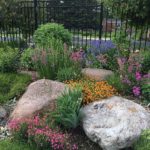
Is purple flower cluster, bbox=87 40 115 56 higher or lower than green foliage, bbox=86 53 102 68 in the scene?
higher

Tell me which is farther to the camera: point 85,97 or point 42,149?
point 85,97

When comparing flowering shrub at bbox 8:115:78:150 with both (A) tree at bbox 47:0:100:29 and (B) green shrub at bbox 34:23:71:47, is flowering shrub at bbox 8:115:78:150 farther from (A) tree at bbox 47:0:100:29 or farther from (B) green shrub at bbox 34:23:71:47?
(A) tree at bbox 47:0:100:29

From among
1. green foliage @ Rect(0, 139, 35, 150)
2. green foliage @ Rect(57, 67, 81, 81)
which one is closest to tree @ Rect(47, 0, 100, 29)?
green foliage @ Rect(57, 67, 81, 81)

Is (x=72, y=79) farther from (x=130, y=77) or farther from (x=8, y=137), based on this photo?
(x=8, y=137)

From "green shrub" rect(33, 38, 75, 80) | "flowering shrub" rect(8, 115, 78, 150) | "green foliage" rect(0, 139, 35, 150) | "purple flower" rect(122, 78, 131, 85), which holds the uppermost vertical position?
"green shrub" rect(33, 38, 75, 80)

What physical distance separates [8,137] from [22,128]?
1.45 ft

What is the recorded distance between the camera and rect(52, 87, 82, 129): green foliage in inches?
196

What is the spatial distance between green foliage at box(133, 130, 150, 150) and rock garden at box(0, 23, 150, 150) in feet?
0.04

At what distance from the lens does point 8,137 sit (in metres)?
5.17

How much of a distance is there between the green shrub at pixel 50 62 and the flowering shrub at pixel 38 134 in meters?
1.81

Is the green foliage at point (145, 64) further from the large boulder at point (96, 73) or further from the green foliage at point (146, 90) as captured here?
the green foliage at point (146, 90)

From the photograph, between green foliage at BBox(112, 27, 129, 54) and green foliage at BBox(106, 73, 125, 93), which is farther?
green foliage at BBox(112, 27, 129, 54)

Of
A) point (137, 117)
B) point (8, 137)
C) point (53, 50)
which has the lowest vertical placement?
point (8, 137)

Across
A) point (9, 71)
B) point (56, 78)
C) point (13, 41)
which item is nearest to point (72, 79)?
point (56, 78)
